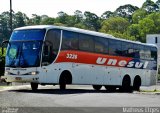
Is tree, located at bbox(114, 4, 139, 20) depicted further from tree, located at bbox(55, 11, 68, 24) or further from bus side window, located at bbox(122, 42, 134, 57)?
bus side window, located at bbox(122, 42, 134, 57)

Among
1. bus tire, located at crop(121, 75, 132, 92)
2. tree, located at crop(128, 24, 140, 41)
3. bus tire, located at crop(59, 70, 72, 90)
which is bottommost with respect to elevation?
bus tire, located at crop(121, 75, 132, 92)

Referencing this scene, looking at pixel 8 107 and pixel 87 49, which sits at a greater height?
pixel 87 49

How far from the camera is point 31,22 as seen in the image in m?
168

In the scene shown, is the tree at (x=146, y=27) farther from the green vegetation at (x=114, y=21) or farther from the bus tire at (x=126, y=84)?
the bus tire at (x=126, y=84)

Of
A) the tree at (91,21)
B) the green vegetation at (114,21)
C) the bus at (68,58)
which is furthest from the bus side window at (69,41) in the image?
the tree at (91,21)

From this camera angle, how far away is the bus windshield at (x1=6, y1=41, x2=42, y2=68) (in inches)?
926

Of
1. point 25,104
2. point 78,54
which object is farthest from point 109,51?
point 25,104

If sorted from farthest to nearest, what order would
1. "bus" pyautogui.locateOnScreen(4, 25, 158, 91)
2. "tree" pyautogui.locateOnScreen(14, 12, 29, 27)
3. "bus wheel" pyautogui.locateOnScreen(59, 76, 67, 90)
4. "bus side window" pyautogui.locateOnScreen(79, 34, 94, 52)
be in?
"tree" pyautogui.locateOnScreen(14, 12, 29, 27) < "bus side window" pyautogui.locateOnScreen(79, 34, 94, 52) < "bus wheel" pyautogui.locateOnScreen(59, 76, 67, 90) < "bus" pyautogui.locateOnScreen(4, 25, 158, 91)

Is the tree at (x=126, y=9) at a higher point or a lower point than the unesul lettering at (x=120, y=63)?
higher

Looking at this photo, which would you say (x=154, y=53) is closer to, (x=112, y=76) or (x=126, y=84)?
(x=126, y=84)

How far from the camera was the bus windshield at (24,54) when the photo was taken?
23530 millimetres

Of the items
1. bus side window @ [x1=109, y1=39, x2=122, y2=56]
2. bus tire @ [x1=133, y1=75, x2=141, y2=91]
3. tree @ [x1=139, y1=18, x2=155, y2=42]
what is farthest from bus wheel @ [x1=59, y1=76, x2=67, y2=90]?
tree @ [x1=139, y1=18, x2=155, y2=42]

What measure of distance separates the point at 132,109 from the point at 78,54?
11.2m

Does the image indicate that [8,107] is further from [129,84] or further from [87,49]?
[129,84]
